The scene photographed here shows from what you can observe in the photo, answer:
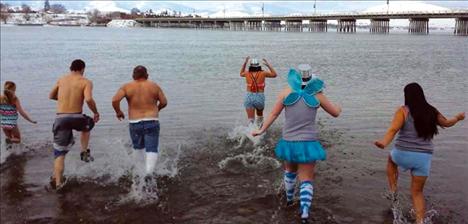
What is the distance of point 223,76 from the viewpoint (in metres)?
26.9

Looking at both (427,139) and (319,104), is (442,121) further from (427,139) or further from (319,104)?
(319,104)

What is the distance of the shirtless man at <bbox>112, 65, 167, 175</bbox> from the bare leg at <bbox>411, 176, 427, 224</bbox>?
3.87 metres

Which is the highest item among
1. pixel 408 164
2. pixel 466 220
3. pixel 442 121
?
pixel 442 121

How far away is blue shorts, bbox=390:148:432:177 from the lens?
6.31m

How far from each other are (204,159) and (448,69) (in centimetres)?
2384

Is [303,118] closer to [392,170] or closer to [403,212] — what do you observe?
[392,170]

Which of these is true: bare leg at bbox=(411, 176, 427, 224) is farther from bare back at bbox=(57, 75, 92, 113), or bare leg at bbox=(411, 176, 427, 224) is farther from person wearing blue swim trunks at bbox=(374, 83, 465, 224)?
bare back at bbox=(57, 75, 92, 113)

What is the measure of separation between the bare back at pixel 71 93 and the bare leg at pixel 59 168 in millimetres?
773

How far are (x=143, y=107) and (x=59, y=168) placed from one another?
A: 5.74 feet

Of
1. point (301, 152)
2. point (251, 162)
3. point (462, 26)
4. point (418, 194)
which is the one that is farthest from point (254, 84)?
point (462, 26)

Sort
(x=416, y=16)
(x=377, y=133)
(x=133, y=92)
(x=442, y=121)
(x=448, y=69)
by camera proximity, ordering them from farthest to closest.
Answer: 1. (x=416, y=16)
2. (x=448, y=69)
3. (x=377, y=133)
4. (x=133, y=92)
5. (x=442, y=121)

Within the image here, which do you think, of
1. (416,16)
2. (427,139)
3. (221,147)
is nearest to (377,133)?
(221,147)

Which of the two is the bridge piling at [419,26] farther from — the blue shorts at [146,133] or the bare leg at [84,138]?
the blue shorts at [146,133]

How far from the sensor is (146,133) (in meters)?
7.97
